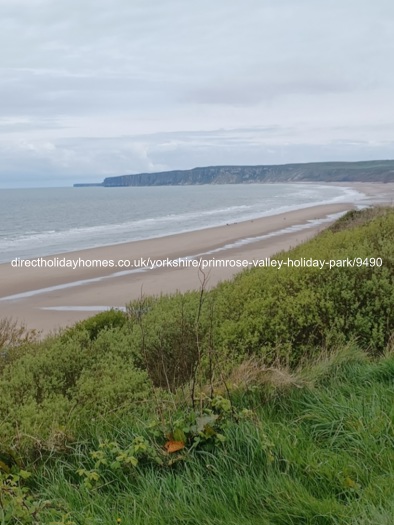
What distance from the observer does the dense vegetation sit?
120 inches

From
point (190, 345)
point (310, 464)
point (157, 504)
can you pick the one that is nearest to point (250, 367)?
point (190, 345)

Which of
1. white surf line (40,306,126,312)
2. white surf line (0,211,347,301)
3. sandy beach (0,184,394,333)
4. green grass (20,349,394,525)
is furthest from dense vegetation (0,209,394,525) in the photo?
white surf line (0,211,347,301)

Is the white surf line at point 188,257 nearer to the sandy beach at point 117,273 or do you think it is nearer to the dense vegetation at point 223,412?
the sandy beach at point 117,273

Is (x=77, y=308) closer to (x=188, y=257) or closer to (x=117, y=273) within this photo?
(x=117, y=273)

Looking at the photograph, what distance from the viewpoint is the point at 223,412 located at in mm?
3799

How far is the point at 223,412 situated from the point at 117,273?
15794 millimetres

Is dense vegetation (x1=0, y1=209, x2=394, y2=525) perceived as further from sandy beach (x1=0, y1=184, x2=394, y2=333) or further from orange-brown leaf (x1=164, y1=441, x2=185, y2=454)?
sandy beach (x1=0, y1=184, x2=394, y2=333)

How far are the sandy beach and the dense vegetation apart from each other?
11.4 ft

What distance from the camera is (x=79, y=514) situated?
2.99 m

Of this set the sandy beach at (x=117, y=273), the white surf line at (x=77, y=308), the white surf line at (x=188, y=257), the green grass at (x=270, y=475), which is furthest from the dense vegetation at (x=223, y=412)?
the white surf line at (x=188, y=257)

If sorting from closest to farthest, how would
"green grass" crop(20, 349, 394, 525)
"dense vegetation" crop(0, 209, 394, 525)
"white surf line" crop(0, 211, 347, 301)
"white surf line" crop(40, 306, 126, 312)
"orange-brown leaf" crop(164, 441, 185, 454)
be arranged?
"green grass" crop(20, 349, 394, 525) → "dense vegetation" crop(0, 209, 394, 525) → "orange-brown leaf" crop(164, 441, 185, 454) → "white surf line" crop(40, 306, 126, 312) → "white surf line" crop(0, 211, 347, 301)

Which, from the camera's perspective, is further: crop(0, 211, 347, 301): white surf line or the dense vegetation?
crop(0, 211, 347, 301): white surf line

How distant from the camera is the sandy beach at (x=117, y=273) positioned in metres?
14.6

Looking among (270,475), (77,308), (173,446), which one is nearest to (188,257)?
(77,308)
